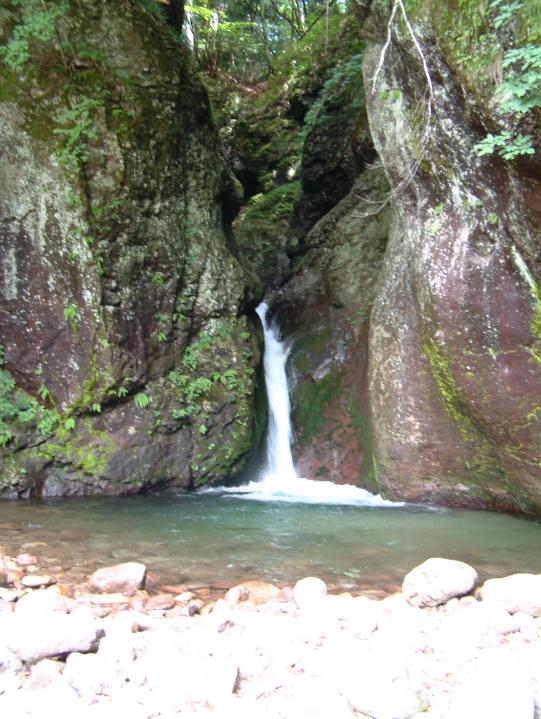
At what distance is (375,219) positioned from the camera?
11344mm

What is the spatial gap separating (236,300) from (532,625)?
747 cm

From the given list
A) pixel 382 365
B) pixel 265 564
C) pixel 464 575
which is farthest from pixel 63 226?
pixel 464 575

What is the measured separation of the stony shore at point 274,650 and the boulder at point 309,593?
0.01 metres

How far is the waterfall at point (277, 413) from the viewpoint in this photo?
33.2ft

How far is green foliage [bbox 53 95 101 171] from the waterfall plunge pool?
16.0 feet

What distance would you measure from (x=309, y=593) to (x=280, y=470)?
228 inches

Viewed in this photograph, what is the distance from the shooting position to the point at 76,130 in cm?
905

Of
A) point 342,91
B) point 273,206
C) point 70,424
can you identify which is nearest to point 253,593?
point 70,424

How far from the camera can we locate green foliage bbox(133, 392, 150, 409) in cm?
912

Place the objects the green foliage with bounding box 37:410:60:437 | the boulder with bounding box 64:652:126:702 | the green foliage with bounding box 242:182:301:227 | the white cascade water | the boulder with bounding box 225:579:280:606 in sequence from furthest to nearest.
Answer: the green foliage with bounding box 242:182:301:227 → the white cascade water → the green foliage with bounding box 37:410:60:437 → the boulder with bounding box 225:579:280:606 → the boulder with bounding box 64:652:126:702

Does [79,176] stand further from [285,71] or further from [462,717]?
[285,71]

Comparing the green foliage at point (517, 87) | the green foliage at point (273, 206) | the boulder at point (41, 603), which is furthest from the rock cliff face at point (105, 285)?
the green foliage at point (517, 87)

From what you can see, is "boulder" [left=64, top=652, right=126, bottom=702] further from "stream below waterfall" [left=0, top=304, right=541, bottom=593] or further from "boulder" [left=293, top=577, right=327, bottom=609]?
"stream below waterfall" [left=0, top=304, right=541, bottom=593]

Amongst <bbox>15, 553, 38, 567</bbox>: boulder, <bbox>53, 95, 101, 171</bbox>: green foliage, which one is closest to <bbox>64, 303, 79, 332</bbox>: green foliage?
<bbox>53, 95, 101, 171</bbox>: green foliage
